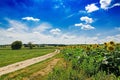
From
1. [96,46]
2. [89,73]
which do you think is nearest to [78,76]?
[89,73]

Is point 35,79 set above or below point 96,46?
below

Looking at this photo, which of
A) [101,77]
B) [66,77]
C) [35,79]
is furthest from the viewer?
[35,79]


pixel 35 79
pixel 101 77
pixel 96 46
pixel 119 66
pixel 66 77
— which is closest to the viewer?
pixel 101 77

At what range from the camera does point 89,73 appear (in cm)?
1076

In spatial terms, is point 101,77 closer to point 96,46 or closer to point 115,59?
point 115,59

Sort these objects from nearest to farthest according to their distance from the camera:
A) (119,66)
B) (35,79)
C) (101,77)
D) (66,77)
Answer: (101,77) → (66,77) → (119,66) → (35,79)

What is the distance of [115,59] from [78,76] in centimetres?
294

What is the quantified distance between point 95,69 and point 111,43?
85.4 inches

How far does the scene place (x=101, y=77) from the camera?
8.08 meters

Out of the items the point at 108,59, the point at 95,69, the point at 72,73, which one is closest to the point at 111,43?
the point at 108,59

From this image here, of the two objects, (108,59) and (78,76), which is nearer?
(78,76)

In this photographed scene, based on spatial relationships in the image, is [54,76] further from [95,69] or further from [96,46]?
[96,46]

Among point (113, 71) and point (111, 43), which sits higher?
point (111, 43)

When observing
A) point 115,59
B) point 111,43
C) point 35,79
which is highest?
point 111,43
